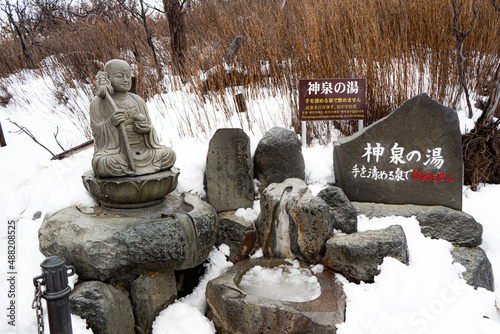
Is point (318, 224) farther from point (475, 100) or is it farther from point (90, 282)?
point (475, 100)

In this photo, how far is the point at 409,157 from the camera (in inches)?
121

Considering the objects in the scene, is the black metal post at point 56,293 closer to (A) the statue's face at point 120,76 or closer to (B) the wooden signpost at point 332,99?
(A) the statue's face at point 120,76

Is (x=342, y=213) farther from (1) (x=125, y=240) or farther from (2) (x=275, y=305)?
(1) (x=125, y=240)

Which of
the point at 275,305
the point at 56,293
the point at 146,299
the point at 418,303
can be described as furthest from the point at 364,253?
the point at 56,293

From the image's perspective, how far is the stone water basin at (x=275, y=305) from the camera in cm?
204

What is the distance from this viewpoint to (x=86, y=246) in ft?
7.09

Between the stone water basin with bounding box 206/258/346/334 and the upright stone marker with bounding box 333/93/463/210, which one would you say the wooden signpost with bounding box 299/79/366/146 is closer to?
the upright stone marker with bounding box 333/93/463/210

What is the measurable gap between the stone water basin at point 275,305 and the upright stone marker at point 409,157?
1093 millimetres

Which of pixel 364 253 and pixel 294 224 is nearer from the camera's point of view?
pixel 364 253

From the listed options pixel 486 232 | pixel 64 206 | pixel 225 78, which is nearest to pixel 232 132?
pixel 64 206

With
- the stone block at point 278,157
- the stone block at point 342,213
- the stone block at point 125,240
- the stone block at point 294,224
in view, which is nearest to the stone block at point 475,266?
the stone block at point 342,213

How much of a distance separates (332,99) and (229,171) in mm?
1268

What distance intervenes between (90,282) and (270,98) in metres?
3.25

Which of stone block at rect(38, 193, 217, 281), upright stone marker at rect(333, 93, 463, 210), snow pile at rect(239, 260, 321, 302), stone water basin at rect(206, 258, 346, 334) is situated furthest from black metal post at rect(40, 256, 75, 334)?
upright stone marker at rect(333, 93, 463, 210)
